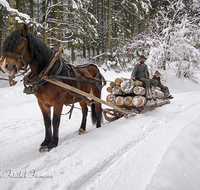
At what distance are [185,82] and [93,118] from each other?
45.0 feet

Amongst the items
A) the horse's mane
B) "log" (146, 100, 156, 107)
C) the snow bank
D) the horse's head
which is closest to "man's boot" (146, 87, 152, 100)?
"log" (146, 100, 156, 107)

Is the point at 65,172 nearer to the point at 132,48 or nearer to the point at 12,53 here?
the point at 12,53

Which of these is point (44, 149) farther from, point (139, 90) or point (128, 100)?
point (139, 90)

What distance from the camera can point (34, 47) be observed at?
2.23 metres

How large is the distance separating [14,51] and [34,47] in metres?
0.34

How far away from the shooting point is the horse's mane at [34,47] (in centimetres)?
195

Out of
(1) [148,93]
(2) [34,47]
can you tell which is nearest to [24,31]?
(2) [34,47]

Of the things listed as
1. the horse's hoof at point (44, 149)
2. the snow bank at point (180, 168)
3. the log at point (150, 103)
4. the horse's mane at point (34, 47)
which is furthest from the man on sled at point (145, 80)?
the horse's hoof at point (44, 149)

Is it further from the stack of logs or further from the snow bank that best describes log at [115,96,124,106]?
the snow bank

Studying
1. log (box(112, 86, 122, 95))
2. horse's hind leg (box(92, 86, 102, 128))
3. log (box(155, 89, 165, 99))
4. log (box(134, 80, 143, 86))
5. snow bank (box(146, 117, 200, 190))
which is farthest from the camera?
log (box(155, 89, 165, 99))

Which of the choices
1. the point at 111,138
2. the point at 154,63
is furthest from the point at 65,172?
the point at 154,63

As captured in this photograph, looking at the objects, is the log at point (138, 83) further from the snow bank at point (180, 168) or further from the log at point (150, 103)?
the snow bank at point (180, 168)

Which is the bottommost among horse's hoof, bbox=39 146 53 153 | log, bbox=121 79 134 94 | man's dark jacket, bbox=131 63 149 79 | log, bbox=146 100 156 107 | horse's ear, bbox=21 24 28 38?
horse's hoof, bbox=39 146 53 153

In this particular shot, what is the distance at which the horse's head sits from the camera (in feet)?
6.24
